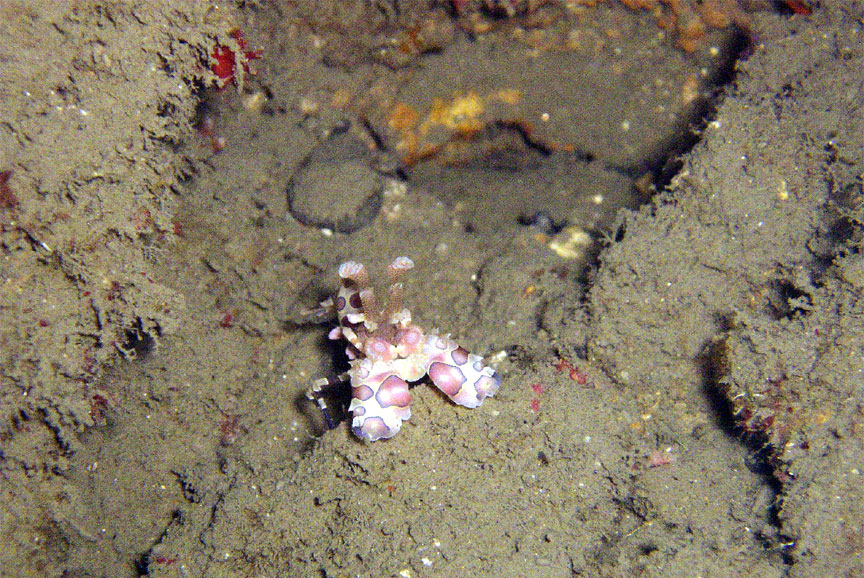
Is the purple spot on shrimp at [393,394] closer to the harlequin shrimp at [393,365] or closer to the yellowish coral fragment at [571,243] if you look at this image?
the harlequin shrimp at [393,365]

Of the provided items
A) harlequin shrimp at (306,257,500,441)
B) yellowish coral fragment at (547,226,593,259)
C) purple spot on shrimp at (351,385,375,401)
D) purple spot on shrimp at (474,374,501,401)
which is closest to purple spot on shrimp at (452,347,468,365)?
harlequin shrimp at (306,257,500,441)

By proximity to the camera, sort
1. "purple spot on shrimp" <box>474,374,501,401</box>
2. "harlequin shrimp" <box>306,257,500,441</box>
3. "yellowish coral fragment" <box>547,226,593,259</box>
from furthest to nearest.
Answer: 1. "yellowish coral fragment" <box>547,226,593,259</box>
2. "purple spot on shrimp" <box>474,374,501,401</box>
3. "harlequin shrimp" <box>306,257,500,441</box>

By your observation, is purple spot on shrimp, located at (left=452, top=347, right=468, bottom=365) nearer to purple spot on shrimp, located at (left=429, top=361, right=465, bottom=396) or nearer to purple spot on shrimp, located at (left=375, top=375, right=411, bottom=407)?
purple spot on shrimp, located at (left=429, top=361, right=465, bottom=396)

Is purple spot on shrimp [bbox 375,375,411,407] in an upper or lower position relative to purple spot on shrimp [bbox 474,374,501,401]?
upper

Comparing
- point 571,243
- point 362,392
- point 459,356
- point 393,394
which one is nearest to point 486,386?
point 459,356

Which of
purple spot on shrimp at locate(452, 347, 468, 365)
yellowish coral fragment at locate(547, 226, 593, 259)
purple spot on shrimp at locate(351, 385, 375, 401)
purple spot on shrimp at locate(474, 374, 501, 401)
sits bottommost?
yellowish coral fragment at locate(547, 226, 593, 259)

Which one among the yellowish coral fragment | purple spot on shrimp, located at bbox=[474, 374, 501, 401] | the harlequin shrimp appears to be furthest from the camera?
the yellowish coral fragment

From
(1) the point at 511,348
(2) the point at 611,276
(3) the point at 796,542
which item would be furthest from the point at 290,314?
(3) the point at 796,542

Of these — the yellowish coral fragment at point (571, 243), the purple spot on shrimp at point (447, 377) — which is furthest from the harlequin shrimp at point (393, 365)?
the yellowish coral fragment at point (571, 243)
